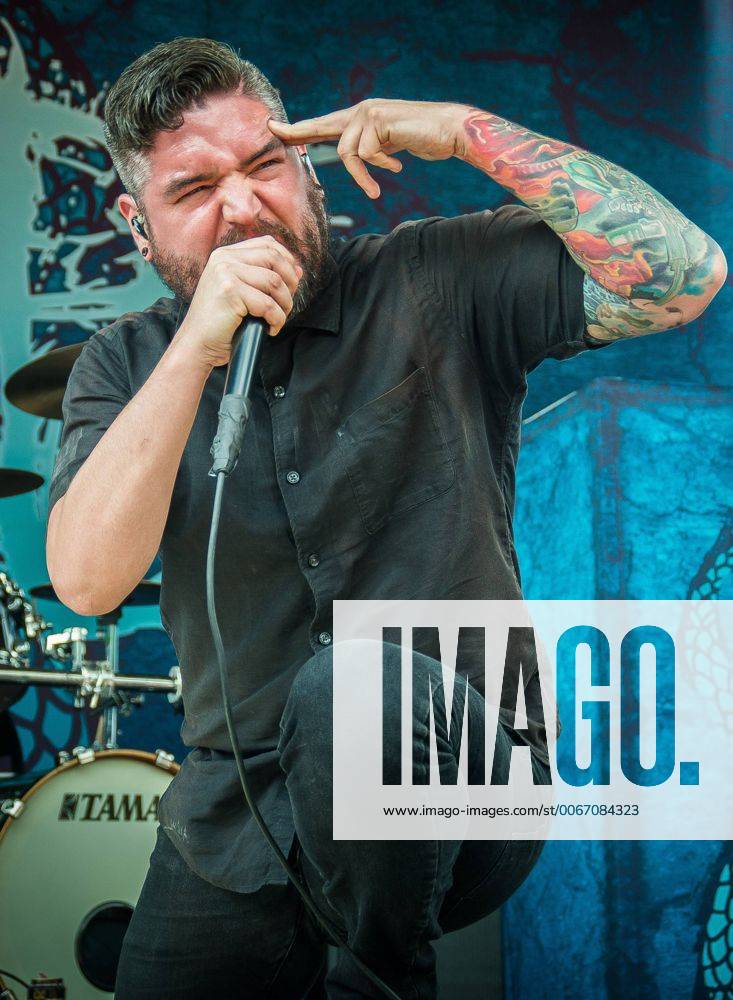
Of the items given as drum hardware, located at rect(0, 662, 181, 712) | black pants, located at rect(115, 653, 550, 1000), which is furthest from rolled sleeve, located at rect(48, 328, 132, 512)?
drum hardware, located at rect(0, 662, 181, 712)

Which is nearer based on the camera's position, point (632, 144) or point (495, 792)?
point (495, 792)

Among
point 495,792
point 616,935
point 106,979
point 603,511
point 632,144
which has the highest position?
point 632,144

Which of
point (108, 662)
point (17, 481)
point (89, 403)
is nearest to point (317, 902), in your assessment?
point (89, 403)

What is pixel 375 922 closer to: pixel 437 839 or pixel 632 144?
pixel 437 839

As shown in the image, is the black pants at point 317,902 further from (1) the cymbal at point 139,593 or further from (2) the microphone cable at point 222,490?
(1) the cymbal at point 139,593

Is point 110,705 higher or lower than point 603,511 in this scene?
lower

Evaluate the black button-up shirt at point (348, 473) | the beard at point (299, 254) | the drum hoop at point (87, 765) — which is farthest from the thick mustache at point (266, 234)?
the drum hoop at point (87, 765)

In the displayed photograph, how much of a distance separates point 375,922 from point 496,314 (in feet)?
2.80

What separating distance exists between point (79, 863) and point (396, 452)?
1957 mm

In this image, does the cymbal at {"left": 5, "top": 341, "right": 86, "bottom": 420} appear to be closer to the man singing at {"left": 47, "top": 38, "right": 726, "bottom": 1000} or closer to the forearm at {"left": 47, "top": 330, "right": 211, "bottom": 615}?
the man singing at {"left": 47, "top": 38, "right": 726, "bottom": 1000}

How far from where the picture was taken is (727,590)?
95.0 inches

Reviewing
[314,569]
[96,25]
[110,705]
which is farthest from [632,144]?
[314,569]

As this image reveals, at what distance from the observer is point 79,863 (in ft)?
9.66

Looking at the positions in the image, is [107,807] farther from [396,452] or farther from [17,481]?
[396,452]
